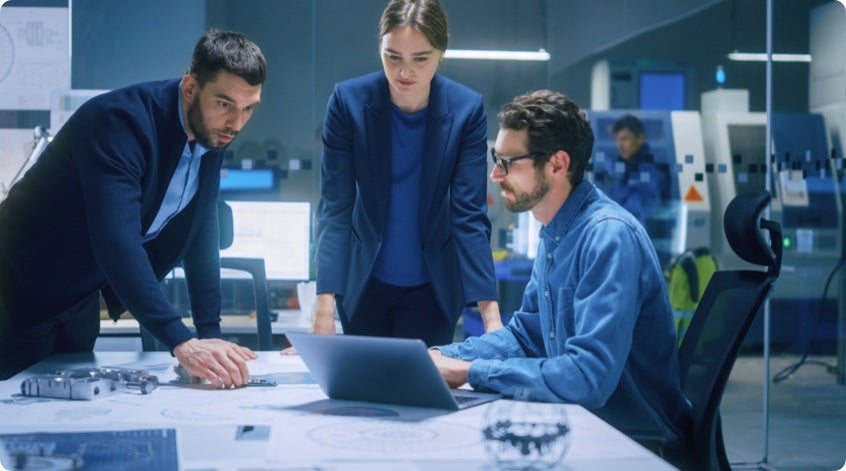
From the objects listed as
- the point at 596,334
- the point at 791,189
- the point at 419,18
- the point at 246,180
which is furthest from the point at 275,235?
the point at 791,189

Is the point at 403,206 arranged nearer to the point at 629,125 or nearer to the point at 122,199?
the point at 122,199

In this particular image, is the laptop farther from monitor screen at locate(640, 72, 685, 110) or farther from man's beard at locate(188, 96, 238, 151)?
monitor screen at locate(640, 72, 685, 110)

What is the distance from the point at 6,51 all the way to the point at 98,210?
350cm

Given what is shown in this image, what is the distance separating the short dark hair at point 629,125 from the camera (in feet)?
19.5

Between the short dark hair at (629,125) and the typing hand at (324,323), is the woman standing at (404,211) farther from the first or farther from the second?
the short dark hair at (629,125)

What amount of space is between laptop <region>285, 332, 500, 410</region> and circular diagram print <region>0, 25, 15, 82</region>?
3.96 meters

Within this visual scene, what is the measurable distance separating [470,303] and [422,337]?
16 cm

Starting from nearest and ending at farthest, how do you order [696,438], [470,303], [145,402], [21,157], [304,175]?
[145,402] < [696,438] < [470,303] < [21,157] < [304,175]

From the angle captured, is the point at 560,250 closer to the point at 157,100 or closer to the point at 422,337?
the point at 422,337

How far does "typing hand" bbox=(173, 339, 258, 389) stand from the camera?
5.97 ft

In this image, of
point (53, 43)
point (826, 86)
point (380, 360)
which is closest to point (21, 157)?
point (53, 43)

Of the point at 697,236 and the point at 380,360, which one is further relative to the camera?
the point at 697,236

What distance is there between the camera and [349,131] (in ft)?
8.37

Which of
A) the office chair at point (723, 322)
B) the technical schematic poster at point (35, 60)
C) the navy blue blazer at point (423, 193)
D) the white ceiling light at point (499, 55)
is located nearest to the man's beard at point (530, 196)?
the office chair at point (723, 322)
